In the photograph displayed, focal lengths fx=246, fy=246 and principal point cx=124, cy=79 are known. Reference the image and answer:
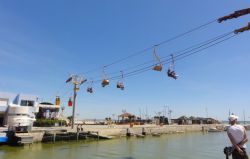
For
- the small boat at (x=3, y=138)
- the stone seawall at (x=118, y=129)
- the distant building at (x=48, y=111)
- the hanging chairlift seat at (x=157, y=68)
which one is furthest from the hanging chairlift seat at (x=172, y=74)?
the distant building at (x=48, y=111)

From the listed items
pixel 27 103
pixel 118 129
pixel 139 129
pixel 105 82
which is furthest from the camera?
pixel 139 129

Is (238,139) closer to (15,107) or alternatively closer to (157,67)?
(157,67)

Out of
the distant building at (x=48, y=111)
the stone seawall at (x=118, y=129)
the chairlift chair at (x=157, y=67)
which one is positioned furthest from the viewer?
the distant building at (x=48, y=111)

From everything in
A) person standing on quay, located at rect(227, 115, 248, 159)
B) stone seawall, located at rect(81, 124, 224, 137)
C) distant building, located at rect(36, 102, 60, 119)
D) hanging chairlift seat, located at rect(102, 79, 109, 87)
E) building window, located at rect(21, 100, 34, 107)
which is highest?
hanging chairlift seat, located at rect(102, 79, 109, 87)

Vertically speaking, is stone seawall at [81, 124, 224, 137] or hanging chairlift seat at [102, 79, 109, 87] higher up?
hanging chairlift seat at [102, 79, 109, 87]

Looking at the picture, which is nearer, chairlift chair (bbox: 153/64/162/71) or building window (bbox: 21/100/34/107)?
chairlift chair (bbox: 153/64/162/71)

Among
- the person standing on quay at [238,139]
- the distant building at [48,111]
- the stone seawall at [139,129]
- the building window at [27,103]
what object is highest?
the building window at [27,103]

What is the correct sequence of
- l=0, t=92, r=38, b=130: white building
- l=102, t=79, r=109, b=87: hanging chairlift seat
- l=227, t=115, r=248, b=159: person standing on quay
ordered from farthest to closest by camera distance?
l=0, t=92, r=38, b=130: white building < l=102, t=79, r=109, b=87: hanging chairlift seat < l=227, t=115, r=248, b=159: person standing on quay

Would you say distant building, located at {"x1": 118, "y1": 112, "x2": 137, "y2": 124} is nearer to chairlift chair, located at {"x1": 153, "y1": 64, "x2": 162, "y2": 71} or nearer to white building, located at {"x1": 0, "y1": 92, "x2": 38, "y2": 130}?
white building, located at {"x1": 0, "y1": 92, "x2": 38, "y2": 130}

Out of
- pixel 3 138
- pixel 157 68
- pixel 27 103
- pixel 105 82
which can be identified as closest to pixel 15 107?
pixel 27 103

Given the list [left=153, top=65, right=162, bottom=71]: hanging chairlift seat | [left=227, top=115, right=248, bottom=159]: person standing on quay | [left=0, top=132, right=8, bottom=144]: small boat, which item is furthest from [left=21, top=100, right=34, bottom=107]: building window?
[left=227, top=115, right=248, bottom=159]: person standing on quay

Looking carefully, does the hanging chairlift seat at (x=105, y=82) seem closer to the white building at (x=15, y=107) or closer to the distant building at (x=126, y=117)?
the white building at (x=15, y=107)

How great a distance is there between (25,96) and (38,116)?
827 cm

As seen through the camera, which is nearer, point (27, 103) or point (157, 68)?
point (157, 68)
